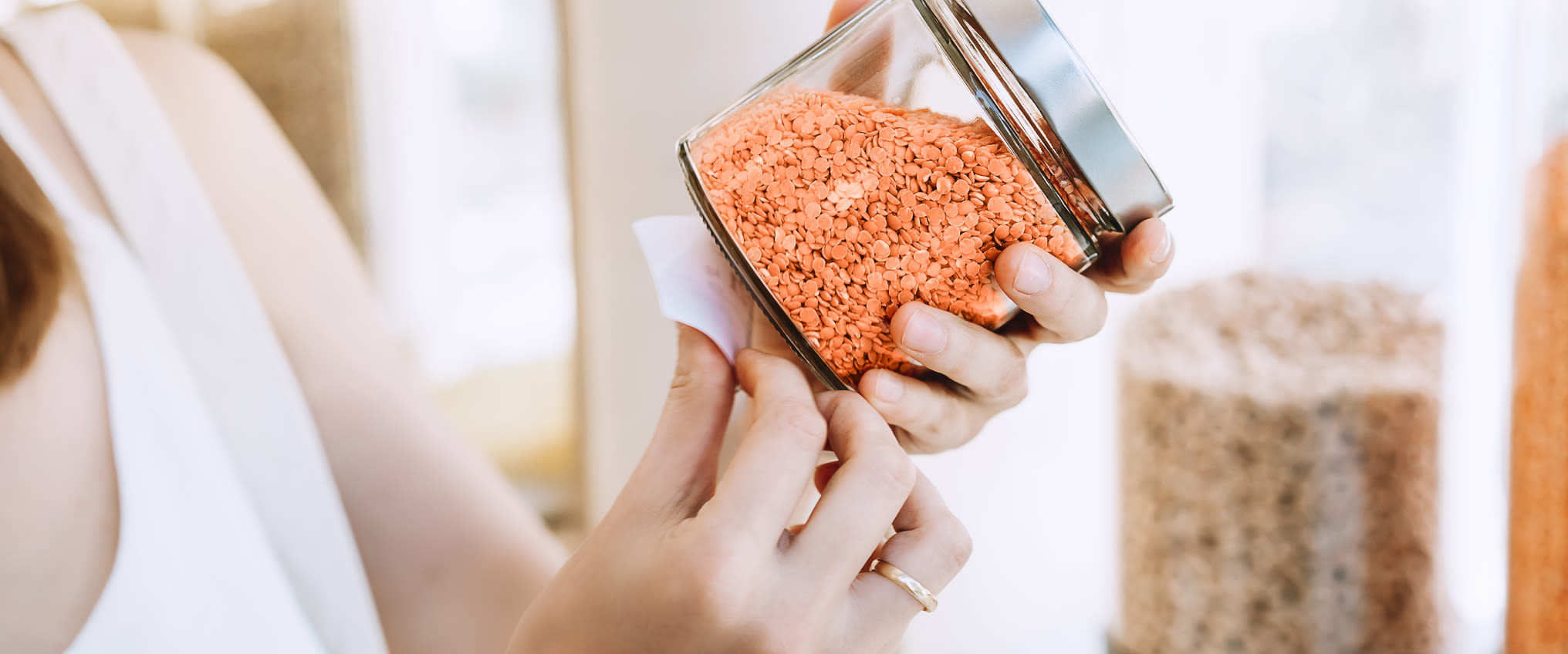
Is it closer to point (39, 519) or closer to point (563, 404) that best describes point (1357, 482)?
point (563, 404)

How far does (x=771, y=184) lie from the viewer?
26 centimetres

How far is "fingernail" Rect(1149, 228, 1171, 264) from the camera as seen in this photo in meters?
0.28

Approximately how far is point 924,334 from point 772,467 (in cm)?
7

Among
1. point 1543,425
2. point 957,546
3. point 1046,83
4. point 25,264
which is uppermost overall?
point 25,264

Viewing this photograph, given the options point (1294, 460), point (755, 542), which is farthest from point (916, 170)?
point (1294, 460)

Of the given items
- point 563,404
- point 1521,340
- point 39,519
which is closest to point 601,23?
point 563,404

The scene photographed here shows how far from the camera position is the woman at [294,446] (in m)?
0.26

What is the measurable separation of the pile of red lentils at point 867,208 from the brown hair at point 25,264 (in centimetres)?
41

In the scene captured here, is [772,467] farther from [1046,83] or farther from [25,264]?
[25,264]

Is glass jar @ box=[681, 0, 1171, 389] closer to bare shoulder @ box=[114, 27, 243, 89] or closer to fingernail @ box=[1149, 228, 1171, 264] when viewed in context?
fingernail @ box=[1149, 228, 1171, 264]

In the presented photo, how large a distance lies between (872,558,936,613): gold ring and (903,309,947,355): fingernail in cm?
8

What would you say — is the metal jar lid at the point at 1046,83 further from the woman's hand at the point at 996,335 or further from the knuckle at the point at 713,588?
the knuckle at the point at 713,588

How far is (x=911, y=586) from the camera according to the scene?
0.28 meters

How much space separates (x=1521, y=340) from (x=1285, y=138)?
13cm
